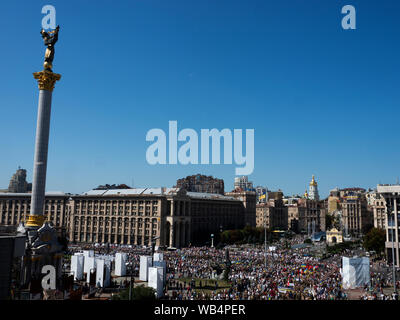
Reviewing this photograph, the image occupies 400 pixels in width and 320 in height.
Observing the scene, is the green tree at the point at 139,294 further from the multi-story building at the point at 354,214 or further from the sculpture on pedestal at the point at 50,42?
the multi-story building at the point at 354,214

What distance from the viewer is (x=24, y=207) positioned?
10131 centimetres

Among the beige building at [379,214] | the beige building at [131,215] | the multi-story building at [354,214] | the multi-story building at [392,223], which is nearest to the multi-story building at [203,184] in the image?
the multi-story building at [354,214]

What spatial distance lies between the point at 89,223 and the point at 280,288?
2937 inches

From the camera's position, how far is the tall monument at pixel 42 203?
3077 cm

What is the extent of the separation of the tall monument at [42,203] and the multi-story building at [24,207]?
239 ft

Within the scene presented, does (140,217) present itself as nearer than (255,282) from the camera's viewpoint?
No

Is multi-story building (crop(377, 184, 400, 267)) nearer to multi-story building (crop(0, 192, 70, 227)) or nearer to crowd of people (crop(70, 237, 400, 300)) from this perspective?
crowd of people (crop(70, 237, 400, 300))

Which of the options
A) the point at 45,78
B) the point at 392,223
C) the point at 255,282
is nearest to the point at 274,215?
the point at 392,223

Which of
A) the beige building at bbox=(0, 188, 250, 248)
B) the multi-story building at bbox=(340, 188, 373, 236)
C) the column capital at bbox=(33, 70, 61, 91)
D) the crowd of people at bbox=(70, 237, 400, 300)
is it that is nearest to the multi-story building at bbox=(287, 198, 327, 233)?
the multi-story building at bbox=(340, 188, 373, 236)

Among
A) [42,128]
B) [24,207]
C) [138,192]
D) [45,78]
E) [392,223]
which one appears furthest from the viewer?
[24,207]

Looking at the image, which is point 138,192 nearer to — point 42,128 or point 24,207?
point 24,207

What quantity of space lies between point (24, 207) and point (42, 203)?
76.3m
